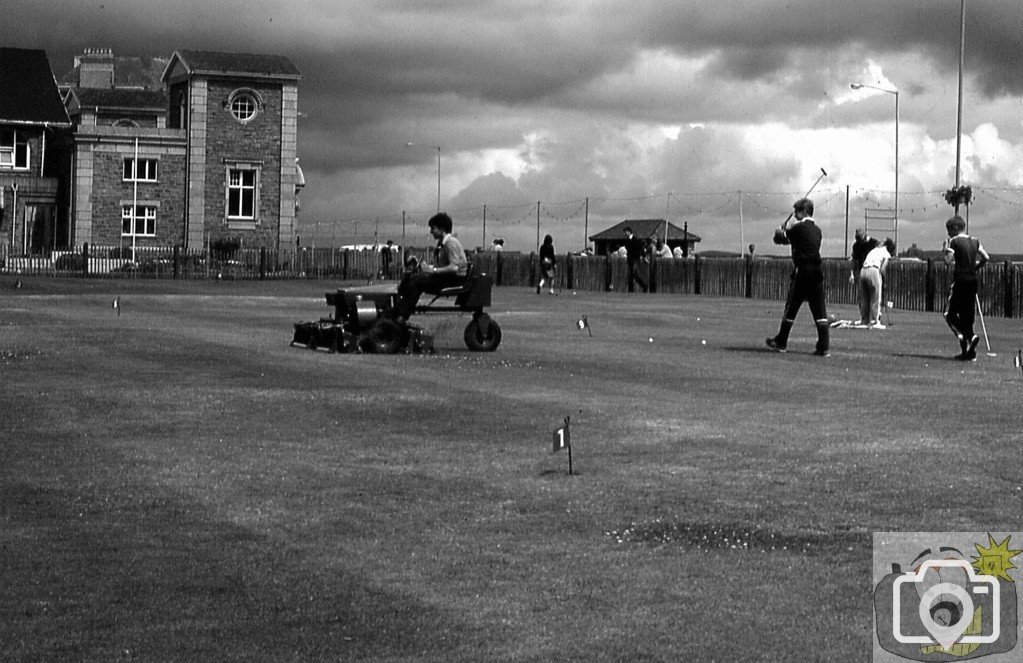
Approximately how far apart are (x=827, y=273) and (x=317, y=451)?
40.1 m

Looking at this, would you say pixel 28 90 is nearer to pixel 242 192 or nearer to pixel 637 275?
pixel 242 192

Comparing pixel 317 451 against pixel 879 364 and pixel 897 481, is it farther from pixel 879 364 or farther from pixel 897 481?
pixel 879 364

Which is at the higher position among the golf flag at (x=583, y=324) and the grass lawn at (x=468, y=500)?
the golf flag at (x=583, y=324)

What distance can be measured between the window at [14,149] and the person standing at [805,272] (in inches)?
2421

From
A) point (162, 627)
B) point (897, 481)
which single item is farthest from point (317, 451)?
point (162, 627)

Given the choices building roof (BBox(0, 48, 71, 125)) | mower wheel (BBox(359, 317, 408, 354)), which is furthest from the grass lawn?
building roof (BBox(0, 48, 71, 125))

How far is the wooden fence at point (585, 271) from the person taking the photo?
45250mm

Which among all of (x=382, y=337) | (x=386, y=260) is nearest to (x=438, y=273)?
(x=382, y=337)

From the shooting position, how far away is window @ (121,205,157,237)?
77125mm

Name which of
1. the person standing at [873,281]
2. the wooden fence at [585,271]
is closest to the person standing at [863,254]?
the person standing at [873,281]

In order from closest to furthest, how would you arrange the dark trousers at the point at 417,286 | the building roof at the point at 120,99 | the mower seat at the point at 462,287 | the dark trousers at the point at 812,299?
the dark trousers at the point at 417,286, the mower seat at the point at 462,287, the dark trousers at the point at 812,299, the building roof at the point at 120,99

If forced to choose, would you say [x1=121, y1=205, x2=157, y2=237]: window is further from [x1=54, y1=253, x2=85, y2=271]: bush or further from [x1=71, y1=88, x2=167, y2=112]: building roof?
[x1=71, y1=88, x2=167, y2=112]: building roof

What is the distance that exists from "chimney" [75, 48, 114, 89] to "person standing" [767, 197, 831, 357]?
278 feet

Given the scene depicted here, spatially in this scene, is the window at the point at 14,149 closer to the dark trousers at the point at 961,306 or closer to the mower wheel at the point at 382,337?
the mower wheel at the point at 382,337
